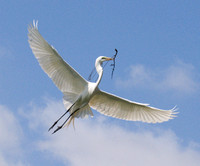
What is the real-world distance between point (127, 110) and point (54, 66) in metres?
3.31

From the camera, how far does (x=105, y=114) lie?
19.2 metres

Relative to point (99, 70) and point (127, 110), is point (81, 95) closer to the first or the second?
point (99, 70)

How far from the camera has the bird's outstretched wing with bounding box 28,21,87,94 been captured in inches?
690

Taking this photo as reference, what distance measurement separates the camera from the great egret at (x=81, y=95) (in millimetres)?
17625

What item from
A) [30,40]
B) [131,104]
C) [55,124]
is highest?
[131,104]

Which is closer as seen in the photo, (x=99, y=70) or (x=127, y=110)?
(x=99, y=70)

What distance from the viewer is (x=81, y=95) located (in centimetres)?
1792

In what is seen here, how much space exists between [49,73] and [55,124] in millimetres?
1741

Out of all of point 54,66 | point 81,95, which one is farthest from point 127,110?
point 54,66

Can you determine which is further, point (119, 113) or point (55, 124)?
point (119, 113)

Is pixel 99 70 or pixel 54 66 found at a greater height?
pixel 99 70

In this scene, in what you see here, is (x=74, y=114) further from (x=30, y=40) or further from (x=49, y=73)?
(x=30, y=40)

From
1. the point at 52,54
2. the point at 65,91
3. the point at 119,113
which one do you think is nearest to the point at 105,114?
the point at 119,113

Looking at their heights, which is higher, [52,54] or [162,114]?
[162,114]
